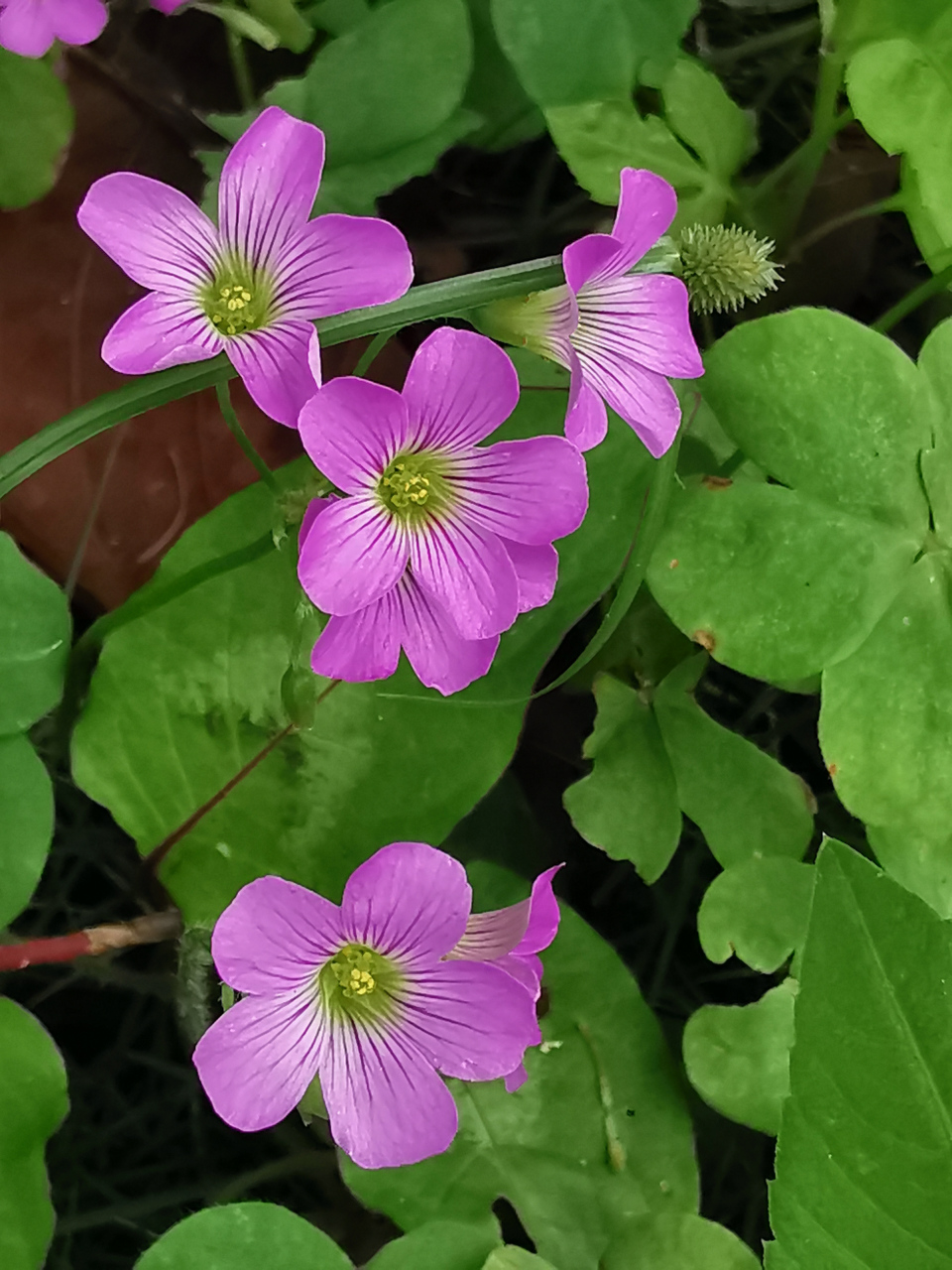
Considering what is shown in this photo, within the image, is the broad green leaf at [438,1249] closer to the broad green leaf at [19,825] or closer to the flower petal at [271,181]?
the broad green leaf at [19,825]

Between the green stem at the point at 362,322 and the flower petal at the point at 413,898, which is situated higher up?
the green stem at the point at 362,322

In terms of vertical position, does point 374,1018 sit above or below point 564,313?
below

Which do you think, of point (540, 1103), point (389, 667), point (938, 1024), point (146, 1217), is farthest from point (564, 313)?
point (146, 1217)

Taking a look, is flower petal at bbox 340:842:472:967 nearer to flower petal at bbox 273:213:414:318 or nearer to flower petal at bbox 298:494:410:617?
flower petal at bbox 298:494:410:617

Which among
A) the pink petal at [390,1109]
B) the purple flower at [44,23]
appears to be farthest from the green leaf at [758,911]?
the purple flower at [44,23]

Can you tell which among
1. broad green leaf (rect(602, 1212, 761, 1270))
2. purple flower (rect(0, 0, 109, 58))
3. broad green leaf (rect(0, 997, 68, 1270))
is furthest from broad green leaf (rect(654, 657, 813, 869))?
purple flower (rect(0, 0, 109, 58))

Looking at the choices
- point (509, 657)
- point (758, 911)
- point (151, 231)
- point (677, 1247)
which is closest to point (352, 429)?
point (151, 231)

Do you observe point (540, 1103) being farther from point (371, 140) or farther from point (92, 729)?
point (371, 140)
